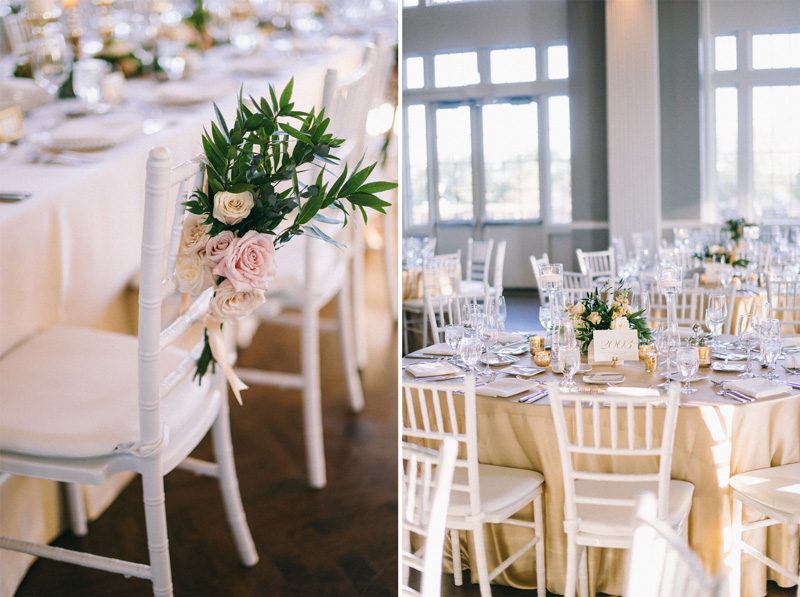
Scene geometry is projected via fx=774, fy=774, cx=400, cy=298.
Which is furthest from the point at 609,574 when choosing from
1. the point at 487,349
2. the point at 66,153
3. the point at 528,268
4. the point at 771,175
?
the point at 66,153

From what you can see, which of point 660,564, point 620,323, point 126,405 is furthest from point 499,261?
point 126,405

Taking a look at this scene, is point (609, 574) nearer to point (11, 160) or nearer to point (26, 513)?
point (26, 513)

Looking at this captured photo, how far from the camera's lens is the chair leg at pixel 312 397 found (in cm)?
251

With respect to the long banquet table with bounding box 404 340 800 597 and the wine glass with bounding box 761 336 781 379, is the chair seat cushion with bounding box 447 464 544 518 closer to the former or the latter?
the long banquet table with bounding box 404 340 800 597

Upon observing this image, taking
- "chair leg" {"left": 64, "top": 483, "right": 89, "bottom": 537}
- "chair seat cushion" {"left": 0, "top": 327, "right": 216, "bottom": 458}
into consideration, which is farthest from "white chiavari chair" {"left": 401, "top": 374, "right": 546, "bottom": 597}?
"chair leg" {"left": 64, "top": 483, "right": 89, "bottom": 537}

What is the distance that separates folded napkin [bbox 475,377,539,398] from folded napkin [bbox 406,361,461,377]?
80mm

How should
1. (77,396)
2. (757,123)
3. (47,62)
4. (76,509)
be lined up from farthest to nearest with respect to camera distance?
(47,62), (76,509), (77,396), (757,123)

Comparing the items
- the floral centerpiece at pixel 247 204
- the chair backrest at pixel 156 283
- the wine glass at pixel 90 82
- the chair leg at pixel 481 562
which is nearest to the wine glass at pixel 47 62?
the wine glass at pixel 90 82

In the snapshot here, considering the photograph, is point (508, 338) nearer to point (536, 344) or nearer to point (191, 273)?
point (536, 344)

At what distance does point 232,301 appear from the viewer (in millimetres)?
1533

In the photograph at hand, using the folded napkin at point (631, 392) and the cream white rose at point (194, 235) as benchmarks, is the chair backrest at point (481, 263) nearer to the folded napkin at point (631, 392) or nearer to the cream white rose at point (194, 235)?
the folded napkin at point (631, 392)

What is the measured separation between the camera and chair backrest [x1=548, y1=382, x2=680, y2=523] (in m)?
1.39

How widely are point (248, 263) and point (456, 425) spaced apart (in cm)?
52

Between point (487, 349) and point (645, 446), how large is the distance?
1.15 feet
